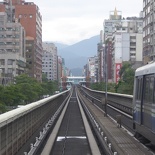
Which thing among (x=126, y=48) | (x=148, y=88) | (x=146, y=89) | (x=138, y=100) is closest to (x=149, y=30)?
(x=126, y=48)

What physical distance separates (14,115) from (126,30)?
159597 mm

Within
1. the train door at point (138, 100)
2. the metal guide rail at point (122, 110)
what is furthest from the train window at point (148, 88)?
the metal guide rail at point (122, 110)

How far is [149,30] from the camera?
101 metres

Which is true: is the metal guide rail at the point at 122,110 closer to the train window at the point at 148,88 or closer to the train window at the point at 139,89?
the train window at the point at 139,89

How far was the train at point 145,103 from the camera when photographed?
44.8ft

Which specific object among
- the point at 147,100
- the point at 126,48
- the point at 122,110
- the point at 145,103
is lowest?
the point at 122,110

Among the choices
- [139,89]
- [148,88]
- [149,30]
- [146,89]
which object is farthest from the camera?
[149,30]

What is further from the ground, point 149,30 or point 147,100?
point 149,30

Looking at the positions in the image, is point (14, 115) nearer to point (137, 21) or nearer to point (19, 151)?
point (19, 151)

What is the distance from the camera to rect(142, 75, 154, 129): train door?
45.6 ft

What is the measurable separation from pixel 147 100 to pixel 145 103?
41cm

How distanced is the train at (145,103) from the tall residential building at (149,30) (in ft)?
252

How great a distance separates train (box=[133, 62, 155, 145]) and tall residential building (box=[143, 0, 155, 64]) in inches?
3021

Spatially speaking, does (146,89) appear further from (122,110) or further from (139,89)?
(122,110)
